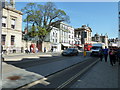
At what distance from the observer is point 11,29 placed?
27641 mm

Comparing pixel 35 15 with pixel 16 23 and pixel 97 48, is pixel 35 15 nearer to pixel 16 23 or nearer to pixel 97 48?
pixel 16 23

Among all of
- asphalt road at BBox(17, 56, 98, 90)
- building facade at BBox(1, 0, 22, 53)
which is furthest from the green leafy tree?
asphalt road at BBox(17, 56, 98, 90)

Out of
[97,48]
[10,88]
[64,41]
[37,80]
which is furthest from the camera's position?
[64,41]

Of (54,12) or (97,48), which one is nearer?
(97,48)

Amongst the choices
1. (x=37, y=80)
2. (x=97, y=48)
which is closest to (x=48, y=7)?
(x=97, y=48)

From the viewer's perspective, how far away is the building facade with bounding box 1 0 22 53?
2617 cm

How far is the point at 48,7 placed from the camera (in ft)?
121

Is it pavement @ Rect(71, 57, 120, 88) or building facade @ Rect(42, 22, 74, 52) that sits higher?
building facade @ Rect(42, 22, 74, 52)

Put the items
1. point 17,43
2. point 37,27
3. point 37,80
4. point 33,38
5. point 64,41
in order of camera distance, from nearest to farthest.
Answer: point 37,80 → point 17,43 → point 37,27 → point 33,38 → point 64,41

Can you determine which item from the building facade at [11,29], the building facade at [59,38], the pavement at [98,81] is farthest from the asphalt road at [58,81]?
the building facade at [59,38]

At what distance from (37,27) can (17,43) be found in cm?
839

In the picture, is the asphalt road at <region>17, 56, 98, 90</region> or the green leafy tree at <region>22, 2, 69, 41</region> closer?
the asphalt road at <region>17, 56, 98, 90</region>

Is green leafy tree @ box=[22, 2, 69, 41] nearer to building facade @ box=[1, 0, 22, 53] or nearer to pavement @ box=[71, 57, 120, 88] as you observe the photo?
building facade @ box=[1, 0, 22, 53]

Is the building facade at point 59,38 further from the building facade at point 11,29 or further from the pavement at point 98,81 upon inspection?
the pavement at point 98,81
